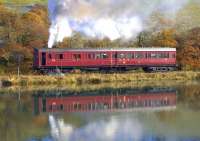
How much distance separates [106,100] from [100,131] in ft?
32.5

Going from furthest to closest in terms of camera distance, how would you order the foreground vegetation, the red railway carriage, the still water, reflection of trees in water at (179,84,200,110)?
the foreground vegetation → the red railway carriage → reflection of trees in water at (179,84,200,110) → the still water

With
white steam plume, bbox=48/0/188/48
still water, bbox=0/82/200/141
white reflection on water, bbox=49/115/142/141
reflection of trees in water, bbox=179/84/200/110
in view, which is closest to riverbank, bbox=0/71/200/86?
still water, bbox=0/82/200/141

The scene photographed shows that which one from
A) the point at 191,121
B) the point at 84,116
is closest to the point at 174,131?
the point at 191,121

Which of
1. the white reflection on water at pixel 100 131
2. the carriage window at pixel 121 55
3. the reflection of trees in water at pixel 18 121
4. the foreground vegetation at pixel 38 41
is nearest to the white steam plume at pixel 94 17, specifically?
the foreground vegetation at pixel 38 41

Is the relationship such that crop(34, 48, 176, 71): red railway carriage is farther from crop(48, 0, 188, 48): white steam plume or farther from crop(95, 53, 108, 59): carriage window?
crop(48, 0, 188, 48): white steam plume

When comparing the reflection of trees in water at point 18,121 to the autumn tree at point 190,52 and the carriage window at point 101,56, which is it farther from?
the autumn tree at point 190,52

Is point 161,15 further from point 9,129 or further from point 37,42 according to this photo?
point 9,129

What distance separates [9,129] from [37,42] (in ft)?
99.4

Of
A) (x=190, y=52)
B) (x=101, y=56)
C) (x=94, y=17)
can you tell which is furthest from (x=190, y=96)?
(x=190, y=52)

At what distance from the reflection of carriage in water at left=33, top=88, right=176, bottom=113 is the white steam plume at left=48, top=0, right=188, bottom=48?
12507 mm

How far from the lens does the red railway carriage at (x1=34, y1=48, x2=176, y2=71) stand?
1613 inches

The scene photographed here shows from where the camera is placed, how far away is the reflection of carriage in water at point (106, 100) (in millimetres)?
24781

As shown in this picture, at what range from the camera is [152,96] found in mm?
30047

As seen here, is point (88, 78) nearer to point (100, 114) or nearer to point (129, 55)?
point (129, 55)
